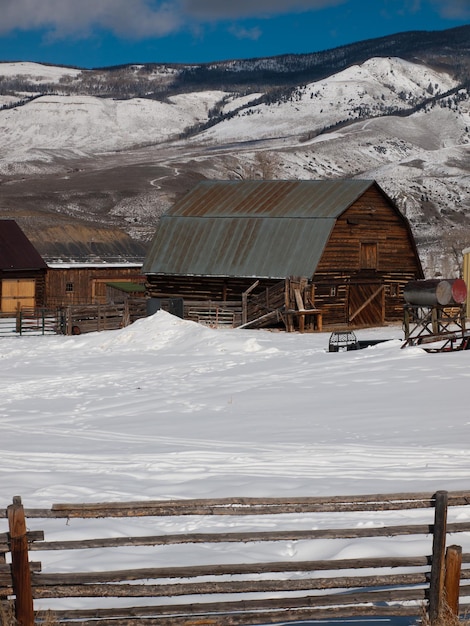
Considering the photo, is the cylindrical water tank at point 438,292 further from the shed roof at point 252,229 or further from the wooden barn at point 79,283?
the wooden barn at point 79,283

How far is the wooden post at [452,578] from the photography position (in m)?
8.32

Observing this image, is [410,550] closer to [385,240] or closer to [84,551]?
[84,551]

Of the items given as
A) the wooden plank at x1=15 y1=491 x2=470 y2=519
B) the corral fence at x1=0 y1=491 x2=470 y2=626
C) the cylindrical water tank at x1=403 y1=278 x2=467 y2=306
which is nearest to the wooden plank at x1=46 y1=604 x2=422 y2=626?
the corral fence at x1=0 y1=491 x2=470 y2=626

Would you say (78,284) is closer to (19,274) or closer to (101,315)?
(19,274)

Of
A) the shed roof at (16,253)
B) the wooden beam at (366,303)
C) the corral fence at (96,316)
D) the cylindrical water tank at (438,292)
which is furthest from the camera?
the shed roof at (16,253)

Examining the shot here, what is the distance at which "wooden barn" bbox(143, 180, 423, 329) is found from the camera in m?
41.8

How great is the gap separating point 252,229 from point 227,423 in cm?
2506

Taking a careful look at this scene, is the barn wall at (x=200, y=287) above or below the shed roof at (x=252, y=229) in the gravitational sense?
below

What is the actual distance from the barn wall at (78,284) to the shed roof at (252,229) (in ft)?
34.9

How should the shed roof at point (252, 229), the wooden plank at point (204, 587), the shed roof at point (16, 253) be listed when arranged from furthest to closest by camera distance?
the shed roof at point (16, 253)
the shed roof at point (252, 229)
the wooden plank at point (204, 587)

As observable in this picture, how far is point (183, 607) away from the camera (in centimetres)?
842

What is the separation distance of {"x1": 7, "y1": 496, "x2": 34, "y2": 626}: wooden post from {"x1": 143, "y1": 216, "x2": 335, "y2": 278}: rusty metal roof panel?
33762 millimetres

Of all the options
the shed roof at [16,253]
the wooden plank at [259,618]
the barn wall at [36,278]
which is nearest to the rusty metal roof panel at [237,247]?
the shed roof at [16,253]

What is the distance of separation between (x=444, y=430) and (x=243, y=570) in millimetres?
10343
